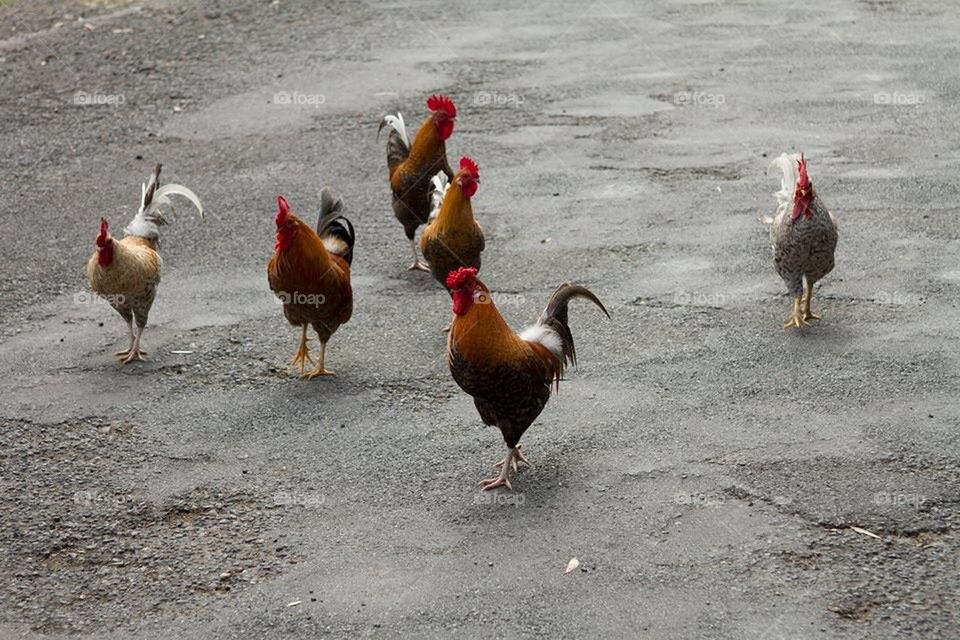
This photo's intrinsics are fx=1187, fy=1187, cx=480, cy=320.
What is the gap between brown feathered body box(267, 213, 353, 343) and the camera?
24.4 ft

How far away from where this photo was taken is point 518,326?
→ 820 centimetres

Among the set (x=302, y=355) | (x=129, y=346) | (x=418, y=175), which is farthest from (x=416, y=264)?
(x=129, y=346)

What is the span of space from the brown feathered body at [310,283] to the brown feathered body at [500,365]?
1.54 meters

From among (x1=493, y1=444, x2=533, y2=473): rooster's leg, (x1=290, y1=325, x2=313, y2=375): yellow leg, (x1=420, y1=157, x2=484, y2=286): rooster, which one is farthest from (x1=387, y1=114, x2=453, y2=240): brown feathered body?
(x1=493, y1=444, x2=533, y2=473): rooster's leg

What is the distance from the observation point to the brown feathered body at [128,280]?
7727 mm

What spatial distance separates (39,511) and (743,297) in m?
4.91

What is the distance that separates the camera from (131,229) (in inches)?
329

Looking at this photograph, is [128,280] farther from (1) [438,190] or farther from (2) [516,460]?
(2) [516,460]

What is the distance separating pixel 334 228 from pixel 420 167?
50.9 inches

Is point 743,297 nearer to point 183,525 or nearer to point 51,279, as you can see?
point 183,525

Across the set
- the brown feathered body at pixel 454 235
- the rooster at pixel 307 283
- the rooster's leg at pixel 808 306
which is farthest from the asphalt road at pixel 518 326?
the brown feathered body at pixel 454 235

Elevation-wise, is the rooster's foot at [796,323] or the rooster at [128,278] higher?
the rooster at [128,278]

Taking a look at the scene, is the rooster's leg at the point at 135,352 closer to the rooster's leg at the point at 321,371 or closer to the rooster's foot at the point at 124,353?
the rooster's foot at the point at 124,353

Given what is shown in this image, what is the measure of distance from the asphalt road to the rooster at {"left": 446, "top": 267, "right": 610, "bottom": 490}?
0.39 m
